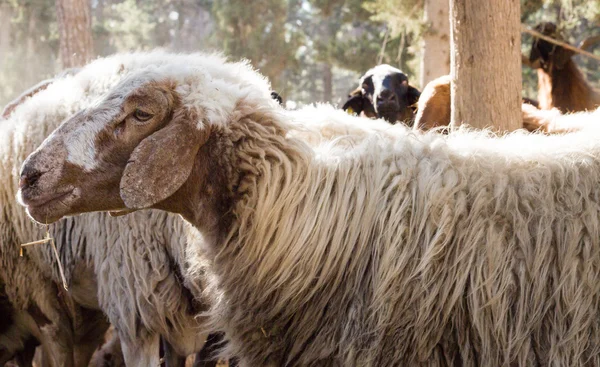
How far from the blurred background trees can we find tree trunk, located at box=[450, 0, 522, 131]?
4214 millimetres

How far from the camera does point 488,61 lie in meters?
4.32

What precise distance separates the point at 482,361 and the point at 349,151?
1072 mm

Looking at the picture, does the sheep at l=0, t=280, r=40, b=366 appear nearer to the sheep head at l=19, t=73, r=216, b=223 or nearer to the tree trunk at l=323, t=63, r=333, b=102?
the sheep head at l=19, t=73, r=216, b=223

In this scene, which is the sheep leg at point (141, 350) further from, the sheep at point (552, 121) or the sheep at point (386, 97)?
the sheep at point (386, 97)

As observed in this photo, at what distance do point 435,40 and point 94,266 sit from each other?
5.89m

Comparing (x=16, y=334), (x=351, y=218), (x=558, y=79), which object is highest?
(x=558, y=79)

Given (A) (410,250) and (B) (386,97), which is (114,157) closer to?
(A) (410,250)

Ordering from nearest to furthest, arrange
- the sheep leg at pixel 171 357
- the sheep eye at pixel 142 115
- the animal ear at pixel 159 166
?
the animal ear at pixel 159 166, the sheep eye at pixel 142 115, the sheep leg at pixel 171 357

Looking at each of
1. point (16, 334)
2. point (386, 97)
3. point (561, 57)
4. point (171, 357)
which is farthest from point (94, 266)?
point (561, 57)

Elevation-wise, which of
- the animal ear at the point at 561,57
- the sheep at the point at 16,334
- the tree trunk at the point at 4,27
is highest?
the tree trunk at the point at 4,27

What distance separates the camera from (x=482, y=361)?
258cm

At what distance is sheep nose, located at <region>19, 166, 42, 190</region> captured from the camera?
113 inches

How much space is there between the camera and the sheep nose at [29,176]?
288 centimetres

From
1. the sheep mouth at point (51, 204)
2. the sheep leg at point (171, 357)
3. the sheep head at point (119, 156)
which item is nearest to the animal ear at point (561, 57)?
the sheep leg at point (171, 357)
